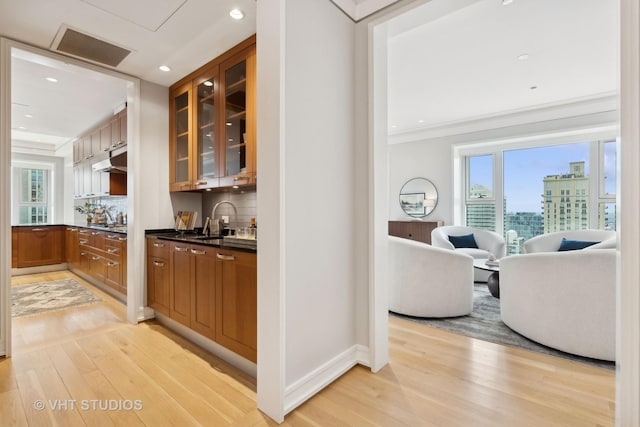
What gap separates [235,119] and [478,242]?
4530 millimetres

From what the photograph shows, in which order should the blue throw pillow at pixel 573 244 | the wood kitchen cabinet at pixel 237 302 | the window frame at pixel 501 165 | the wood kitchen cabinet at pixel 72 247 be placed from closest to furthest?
the wood kitchen cabinet at pixel 237 302 < the blue throw pillow at pixel 573 244 < the window frame at pixel 501 165 < the wood kitchen cabinet at pixel 72 247

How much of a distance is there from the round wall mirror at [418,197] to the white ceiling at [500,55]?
163 cm

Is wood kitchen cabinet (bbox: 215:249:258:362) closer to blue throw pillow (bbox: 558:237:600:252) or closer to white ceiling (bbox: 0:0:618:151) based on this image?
white ceiling (bbox: 0:0:618:151)

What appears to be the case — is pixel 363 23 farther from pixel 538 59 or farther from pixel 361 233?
pixel 538 59

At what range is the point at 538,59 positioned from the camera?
134 inches

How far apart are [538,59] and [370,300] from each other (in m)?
3.33

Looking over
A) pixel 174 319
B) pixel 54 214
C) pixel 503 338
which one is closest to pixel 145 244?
pixel 174 319

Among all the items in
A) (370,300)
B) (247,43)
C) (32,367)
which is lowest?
(32,367)

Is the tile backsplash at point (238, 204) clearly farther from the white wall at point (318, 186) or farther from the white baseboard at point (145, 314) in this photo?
the white wall at point (318, 186)

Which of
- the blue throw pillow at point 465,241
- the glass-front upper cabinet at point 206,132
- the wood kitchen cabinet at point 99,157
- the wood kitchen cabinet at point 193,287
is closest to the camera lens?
the wood kitchen cabinet at point 193,287

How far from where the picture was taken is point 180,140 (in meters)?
3.30

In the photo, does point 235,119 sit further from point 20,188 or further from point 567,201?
point 20,188

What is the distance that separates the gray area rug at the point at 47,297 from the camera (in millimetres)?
3566

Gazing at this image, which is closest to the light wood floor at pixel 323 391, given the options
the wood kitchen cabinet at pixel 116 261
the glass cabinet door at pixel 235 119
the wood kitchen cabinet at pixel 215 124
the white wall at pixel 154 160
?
the wood kitchen cabinet at pixel 116 261
